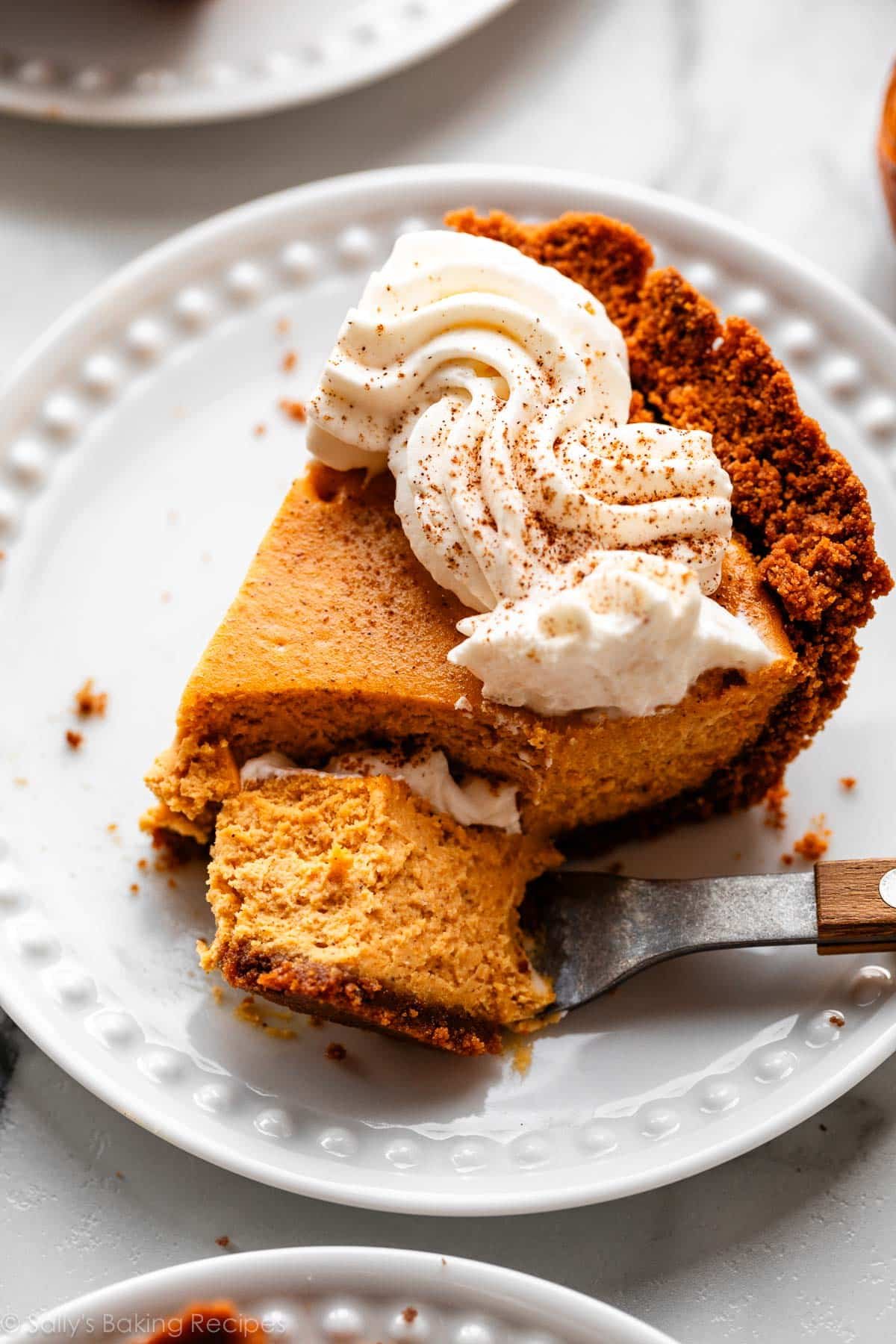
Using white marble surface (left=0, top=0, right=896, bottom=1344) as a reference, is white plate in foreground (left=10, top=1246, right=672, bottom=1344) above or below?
below

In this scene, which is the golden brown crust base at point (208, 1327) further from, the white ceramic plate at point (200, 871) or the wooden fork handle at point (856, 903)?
the wooden fork handle at point (856, 903)

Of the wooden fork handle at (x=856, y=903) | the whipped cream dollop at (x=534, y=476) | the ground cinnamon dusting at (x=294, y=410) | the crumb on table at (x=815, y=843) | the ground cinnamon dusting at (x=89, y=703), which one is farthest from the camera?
the ground cinnamon dusting at (x=294, y=410)

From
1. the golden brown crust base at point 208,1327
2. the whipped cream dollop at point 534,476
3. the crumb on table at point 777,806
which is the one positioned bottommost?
the golden brown crust base at point 208,1327

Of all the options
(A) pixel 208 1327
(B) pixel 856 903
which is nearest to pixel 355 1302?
(A) pixel 208 1327

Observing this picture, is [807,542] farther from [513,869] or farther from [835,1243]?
[835,1243]

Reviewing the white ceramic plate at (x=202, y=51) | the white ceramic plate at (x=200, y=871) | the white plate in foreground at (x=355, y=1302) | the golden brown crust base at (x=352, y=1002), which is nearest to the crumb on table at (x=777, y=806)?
the white ceramic plate at (x=200, y=871)

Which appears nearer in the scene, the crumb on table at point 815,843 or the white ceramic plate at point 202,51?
the crumb on table at point 815,843

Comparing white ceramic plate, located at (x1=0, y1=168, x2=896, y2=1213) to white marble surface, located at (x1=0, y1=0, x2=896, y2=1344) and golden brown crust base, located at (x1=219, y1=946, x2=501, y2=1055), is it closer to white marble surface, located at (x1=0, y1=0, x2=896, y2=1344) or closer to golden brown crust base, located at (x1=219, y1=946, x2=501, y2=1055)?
golden brown crust base, located at (x1=219, y1=946, x2=501, y2=1055)

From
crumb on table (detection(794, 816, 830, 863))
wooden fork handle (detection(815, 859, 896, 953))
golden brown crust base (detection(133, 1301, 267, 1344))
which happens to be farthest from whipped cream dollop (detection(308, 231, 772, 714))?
golden brown crust base (detection(133, 1301, 267, 1344))
